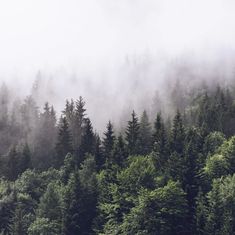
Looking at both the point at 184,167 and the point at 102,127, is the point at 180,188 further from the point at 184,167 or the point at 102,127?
the point at 102,127

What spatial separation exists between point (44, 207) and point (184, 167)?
25.5 meters

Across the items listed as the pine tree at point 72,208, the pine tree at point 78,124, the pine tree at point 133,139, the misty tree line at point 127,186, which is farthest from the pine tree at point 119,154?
the pine tree at point 78,124

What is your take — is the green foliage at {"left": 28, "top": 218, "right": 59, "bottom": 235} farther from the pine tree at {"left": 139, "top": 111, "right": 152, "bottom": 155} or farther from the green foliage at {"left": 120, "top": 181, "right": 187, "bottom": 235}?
the pine tree at {"left": 139, "top": 111, "right": 152, "bottom": 155}

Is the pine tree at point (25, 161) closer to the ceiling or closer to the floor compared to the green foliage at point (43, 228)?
closer to the ceiling

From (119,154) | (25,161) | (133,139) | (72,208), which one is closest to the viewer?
(72,208)

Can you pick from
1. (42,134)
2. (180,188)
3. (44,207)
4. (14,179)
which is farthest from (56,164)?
(180,188)

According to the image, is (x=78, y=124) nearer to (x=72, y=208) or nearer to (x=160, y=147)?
(x=160, y=147)

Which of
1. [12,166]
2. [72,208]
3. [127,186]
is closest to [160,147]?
[127,186]

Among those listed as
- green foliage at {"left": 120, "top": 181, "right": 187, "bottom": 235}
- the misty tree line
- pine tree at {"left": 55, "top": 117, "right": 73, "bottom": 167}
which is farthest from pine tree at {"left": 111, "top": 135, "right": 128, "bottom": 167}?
pine tree at {"left": 55, "top": 117, "right": 73, "bottom": 167}

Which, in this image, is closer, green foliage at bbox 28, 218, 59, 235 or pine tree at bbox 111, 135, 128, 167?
green foliage at bbox 28, 218, 59, 235

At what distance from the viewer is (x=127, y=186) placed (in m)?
108

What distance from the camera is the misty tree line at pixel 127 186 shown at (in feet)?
334

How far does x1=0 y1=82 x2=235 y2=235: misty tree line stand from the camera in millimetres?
101750

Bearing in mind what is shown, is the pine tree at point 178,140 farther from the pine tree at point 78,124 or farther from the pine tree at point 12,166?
the pine tree at point 12,166
